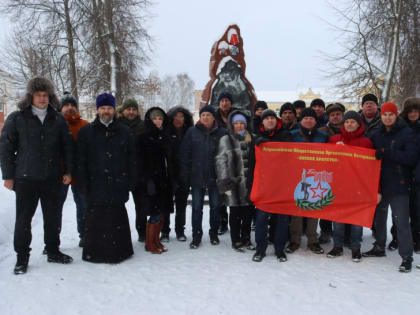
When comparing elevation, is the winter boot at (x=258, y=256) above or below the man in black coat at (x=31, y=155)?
below

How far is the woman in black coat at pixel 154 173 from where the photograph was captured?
13.8 feet

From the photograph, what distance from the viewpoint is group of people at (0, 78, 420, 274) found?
358 centimetres

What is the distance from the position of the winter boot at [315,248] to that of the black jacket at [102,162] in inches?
104

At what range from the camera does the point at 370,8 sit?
39.1 feet

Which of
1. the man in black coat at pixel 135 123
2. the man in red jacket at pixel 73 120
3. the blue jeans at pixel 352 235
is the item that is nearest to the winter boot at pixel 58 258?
the man in red jacket at pixel 73 120

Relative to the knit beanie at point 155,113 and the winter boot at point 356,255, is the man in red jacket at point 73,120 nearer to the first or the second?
the knit beanie at point 155,113

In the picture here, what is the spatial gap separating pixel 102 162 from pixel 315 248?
304 centimetres

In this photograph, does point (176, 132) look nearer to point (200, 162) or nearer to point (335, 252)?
point (200, 162)

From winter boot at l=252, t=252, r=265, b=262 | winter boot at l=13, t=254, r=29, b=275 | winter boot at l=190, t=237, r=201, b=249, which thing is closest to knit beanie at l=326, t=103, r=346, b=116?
winter boot at l=252, t=252, r=265, b=262

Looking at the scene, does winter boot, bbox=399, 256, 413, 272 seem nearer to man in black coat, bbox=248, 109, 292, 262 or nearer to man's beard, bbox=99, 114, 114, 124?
man in black coat, bbox=248, 109, 292, 262

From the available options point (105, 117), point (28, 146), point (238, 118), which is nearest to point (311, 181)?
point (238, 118)

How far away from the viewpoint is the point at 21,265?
3576 mm

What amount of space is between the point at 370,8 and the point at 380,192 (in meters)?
10.7

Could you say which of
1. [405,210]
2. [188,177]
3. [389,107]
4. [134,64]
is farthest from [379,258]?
[134,64]
